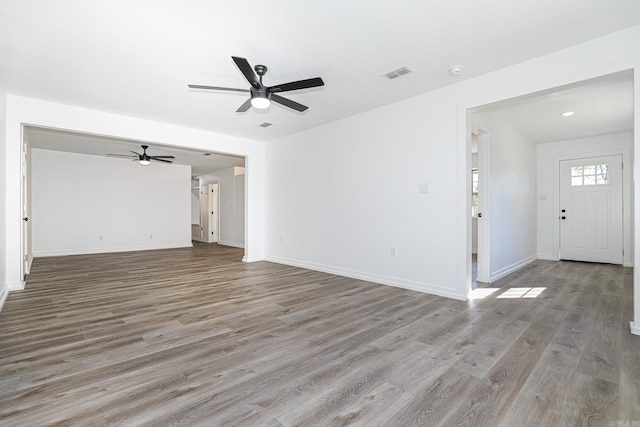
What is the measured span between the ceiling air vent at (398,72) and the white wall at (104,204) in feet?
25.1

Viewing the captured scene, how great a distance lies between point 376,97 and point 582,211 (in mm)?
5361

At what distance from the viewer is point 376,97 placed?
3.98 metres

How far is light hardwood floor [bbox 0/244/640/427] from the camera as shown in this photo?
5.12 feet

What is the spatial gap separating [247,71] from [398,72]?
5.40 ft

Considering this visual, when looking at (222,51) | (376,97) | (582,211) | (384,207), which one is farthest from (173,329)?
(582,211)

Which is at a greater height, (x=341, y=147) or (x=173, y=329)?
(x=341, y=147)

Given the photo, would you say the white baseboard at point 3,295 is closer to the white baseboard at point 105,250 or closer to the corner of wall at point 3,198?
the corner of wall at point 3,198

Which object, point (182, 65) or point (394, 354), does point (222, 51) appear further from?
point (394, 354)

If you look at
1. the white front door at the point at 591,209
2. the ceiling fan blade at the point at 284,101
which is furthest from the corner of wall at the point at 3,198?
the white front door at the point at 591,209

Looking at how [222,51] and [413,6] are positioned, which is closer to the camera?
[413,6]

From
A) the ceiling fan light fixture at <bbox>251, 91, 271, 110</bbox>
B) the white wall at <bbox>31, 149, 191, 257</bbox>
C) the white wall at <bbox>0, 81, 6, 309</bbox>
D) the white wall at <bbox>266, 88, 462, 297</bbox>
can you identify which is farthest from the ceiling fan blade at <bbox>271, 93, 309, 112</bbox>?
the white wall at <bbox>31, 149, 191, 257</bbox>

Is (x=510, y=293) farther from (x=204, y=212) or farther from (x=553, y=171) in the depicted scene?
(x=204, y=212)

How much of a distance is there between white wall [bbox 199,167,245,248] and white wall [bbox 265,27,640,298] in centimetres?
327

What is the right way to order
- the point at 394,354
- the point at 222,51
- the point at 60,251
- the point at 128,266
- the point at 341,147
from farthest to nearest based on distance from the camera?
the point at 60,251, the point at 128,266, the point at 341,147, the point at 222,51, the point at 394,354
